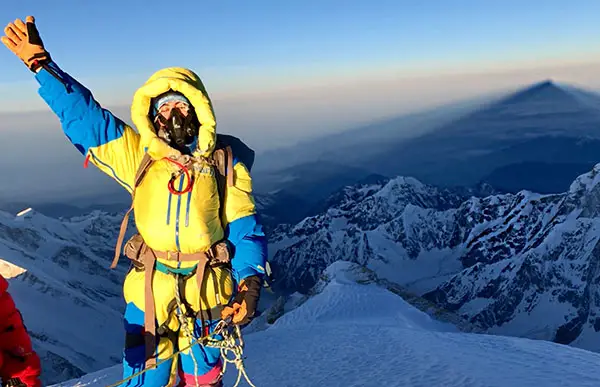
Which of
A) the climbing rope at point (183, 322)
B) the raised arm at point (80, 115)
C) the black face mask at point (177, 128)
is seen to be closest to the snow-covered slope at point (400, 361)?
the climbing rope at point (183, 322)

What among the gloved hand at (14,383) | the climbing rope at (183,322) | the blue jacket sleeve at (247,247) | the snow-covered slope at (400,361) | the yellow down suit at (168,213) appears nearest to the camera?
the gloved hand at (14,383)

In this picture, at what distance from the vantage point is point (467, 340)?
16.1 m

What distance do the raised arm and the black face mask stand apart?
39 cm

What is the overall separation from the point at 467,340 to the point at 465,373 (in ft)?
16.6

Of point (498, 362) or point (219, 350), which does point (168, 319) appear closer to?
point (219, 350)

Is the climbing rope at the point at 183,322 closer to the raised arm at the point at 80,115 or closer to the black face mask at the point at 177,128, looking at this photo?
the raised arm at the point at 80,115

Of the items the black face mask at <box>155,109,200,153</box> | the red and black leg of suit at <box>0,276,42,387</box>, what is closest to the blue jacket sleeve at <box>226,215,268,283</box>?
the black face mask at <box>155,109,200,153</box>

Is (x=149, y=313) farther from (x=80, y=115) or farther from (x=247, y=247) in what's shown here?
(x=80, y=115)

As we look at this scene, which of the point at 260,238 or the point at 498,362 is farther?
the point at 498,362

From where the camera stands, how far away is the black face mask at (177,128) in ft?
20.3

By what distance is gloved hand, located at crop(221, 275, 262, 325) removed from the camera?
6176 mm

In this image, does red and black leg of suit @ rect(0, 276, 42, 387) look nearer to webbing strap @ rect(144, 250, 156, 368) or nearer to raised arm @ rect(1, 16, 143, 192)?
webbing strap @ rect(144, 250, 156, 368)

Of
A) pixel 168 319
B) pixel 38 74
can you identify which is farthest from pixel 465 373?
pixel 38 74

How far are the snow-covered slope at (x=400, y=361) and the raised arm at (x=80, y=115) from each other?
26.3ft
